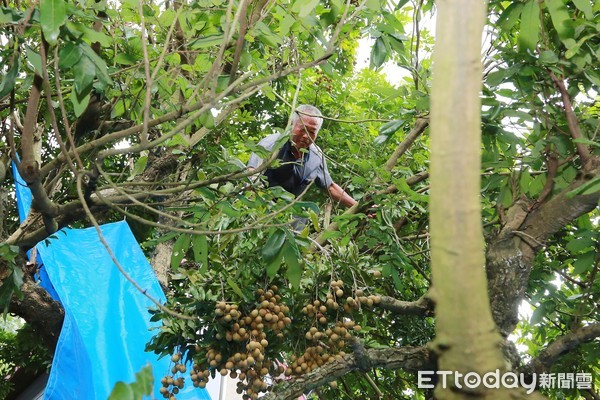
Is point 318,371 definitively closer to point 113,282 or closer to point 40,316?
point 113,282

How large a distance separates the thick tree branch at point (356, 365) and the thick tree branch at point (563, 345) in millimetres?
278

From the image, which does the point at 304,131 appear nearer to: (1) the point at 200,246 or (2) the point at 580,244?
(1) the point at 200,246

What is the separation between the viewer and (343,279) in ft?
7.41

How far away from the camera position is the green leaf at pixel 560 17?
5.54ft

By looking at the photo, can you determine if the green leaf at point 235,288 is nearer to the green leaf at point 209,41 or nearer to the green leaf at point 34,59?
the green leaf at point 209,41

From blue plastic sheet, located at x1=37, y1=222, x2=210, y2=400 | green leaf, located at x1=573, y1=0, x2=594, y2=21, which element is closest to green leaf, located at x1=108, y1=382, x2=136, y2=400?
green leaf, located at x1=573, y1=0, x2=594, y2=21

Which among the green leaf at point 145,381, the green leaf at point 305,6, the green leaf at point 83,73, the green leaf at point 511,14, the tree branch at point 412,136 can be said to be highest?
the tree branch at point 412,136

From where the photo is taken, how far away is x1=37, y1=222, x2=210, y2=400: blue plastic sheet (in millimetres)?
2828

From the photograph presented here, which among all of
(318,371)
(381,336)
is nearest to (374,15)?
(318,371)

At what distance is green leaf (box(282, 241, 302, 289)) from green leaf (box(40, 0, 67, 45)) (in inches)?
36.1

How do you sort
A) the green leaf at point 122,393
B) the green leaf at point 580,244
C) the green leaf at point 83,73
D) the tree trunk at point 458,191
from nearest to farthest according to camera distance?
the tree trunk at point 458,191 < the green leaf at point 122,393 < the green leaf at point 83,73 < the green leaf at point 580,244

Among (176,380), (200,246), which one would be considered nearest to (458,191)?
(200,246)

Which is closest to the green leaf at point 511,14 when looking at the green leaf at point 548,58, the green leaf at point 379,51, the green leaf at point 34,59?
the green leaf at point 548,58

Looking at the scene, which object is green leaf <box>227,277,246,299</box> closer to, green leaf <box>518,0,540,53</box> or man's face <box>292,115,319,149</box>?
green leaf <box>518,0,540,53</box>
